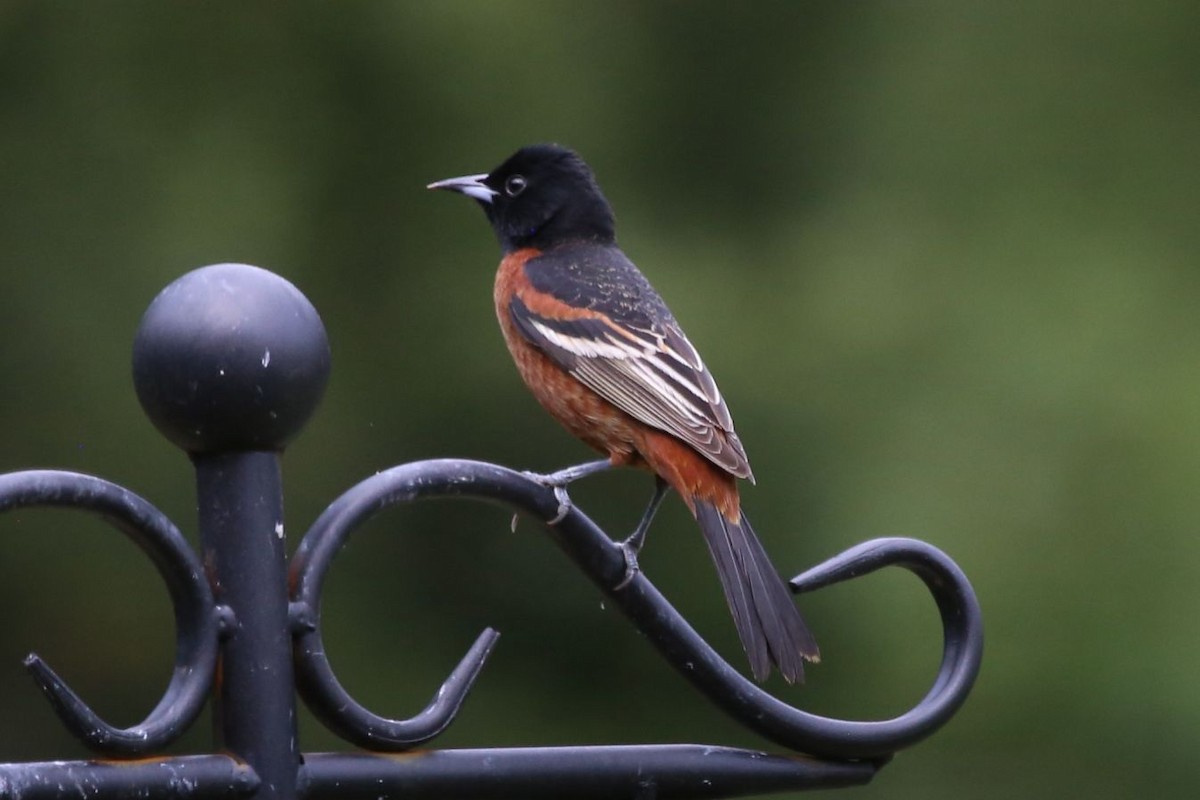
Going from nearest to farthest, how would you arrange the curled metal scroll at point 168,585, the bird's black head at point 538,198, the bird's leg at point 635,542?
1. the curled metal scroll at point 168,585
2. the bird's leg at point 635,542
3. the bird's black head at point 538,198

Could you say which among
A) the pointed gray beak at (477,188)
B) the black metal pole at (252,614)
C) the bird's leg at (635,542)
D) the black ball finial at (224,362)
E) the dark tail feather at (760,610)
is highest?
the pointed gray beak at (477,188)

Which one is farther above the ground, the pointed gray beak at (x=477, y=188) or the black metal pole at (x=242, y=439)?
the pointed gray beak at (x=477, y=188)

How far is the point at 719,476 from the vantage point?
3.12 m

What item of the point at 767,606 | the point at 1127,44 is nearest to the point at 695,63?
the point at 1127,44

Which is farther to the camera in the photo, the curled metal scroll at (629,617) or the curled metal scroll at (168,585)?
the curled metal scroll at (629,617)

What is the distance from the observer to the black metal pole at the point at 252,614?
4.98 ft

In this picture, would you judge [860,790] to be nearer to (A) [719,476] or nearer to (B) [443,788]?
(A) [719,476]

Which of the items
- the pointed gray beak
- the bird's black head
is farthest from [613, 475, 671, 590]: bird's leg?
the pointed gray beak

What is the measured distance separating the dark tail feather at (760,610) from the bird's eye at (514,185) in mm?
1546

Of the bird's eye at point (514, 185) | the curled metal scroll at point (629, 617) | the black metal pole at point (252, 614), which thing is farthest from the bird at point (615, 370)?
the black metal pole at point (252, 614)

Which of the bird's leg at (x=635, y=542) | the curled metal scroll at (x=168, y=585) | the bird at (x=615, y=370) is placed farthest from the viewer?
the bird at (x=615, y=370)

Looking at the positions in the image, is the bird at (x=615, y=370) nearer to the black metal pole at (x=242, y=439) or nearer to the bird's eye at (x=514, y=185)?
the bird's eye at (x=514, y=185)

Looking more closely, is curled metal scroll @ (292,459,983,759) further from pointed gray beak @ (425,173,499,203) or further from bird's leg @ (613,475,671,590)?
pointed gray beak @ (425,173,499,203)

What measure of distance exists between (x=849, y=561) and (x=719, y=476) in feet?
3.49
